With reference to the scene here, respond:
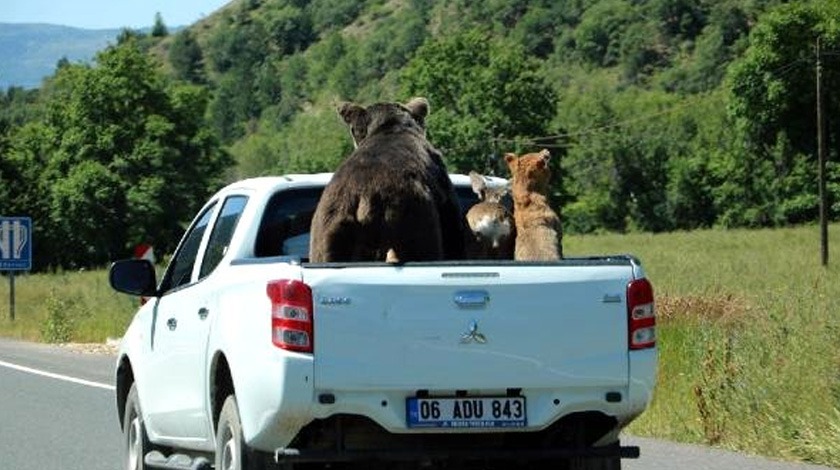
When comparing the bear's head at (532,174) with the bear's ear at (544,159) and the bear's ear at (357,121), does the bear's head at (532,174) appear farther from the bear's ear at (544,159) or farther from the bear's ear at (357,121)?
the bear's ear at (357,121)

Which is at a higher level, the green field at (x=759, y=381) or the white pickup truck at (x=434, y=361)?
the white pickup truck at (x=434, y=361)

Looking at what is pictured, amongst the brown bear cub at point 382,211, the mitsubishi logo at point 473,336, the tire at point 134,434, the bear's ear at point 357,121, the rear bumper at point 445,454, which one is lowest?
the tire at point 134,434

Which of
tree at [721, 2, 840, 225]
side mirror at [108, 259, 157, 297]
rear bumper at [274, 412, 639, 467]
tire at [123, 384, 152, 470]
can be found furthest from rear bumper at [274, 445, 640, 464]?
tree at [721, 2, 840, 225]

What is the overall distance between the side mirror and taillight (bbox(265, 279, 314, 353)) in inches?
99.9

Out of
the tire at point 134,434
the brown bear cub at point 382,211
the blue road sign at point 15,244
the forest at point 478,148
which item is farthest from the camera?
the forest at point 478,148

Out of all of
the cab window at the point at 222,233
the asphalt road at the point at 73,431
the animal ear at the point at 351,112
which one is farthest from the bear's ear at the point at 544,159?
the asphalt road at the point at 73,431

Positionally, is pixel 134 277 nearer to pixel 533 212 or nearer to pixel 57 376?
pixel 533 212

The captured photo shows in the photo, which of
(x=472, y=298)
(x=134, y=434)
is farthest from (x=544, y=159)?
(x=134, y=434)

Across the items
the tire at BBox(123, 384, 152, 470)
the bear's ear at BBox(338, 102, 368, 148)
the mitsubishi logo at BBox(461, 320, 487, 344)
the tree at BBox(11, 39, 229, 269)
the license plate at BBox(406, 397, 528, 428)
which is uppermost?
the bear's ear at BBox(338, 102, 368, 148)

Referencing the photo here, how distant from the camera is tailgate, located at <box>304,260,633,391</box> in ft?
26.4

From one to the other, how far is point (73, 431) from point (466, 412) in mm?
7328

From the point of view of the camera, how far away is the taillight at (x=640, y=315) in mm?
8359

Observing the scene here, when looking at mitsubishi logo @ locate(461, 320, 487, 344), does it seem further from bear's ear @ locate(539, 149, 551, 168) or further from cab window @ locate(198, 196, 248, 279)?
bear's ear @ locate(539, 149, 551, 168)

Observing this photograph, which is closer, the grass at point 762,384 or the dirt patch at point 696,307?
the grass at point 762,384
